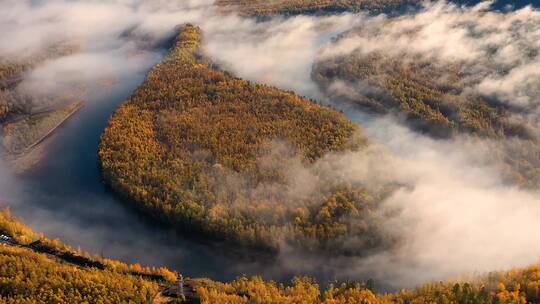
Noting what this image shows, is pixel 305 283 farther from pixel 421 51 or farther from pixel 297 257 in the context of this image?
pixel 421 51

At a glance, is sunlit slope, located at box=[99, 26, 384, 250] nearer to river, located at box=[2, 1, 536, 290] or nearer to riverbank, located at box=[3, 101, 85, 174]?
river, located at box=[2, 1, 536, 290]

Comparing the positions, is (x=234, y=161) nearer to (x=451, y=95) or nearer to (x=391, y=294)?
(x=391, y=294)

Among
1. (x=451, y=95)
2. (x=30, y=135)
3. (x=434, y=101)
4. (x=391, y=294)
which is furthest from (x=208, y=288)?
(x=451, y=95)

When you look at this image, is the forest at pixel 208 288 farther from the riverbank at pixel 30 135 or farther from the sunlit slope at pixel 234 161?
the riverbank at pixel 30 135

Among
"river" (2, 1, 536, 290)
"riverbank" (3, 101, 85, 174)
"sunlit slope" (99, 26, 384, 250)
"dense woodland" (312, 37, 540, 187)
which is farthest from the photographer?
"riverbank" (3, 101, 85, 174)

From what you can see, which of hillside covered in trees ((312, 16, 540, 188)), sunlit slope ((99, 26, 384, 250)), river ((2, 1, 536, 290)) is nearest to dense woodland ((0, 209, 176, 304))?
river ((2, 1, 536, 290))

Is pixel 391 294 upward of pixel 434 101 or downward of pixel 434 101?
downward
